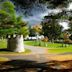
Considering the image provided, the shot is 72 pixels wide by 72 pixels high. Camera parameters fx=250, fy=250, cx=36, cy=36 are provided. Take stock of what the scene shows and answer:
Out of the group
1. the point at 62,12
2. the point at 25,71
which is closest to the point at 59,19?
the point at 62,12

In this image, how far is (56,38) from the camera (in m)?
104

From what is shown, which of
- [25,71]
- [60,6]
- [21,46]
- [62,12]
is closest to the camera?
[25,71]

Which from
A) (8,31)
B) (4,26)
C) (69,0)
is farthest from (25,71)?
(8,31)

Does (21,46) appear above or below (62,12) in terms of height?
below

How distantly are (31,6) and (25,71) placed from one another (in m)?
4.68

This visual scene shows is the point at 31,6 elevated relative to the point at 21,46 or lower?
elevated

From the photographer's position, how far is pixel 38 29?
343ft

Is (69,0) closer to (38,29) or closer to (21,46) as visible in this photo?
(21,46)

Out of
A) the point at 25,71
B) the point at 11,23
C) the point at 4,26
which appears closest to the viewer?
the point at 25,71

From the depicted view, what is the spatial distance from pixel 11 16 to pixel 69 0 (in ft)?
112

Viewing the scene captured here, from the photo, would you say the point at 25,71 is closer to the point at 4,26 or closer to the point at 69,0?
the point at 69,0

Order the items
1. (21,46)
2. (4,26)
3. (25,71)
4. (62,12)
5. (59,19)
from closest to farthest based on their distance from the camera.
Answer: (25,71)
(62,12)
(59,19)
(21,46)
(4,26)

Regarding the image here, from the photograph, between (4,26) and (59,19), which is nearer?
(59,19)

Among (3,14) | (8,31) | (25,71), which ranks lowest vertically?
(25,71)
